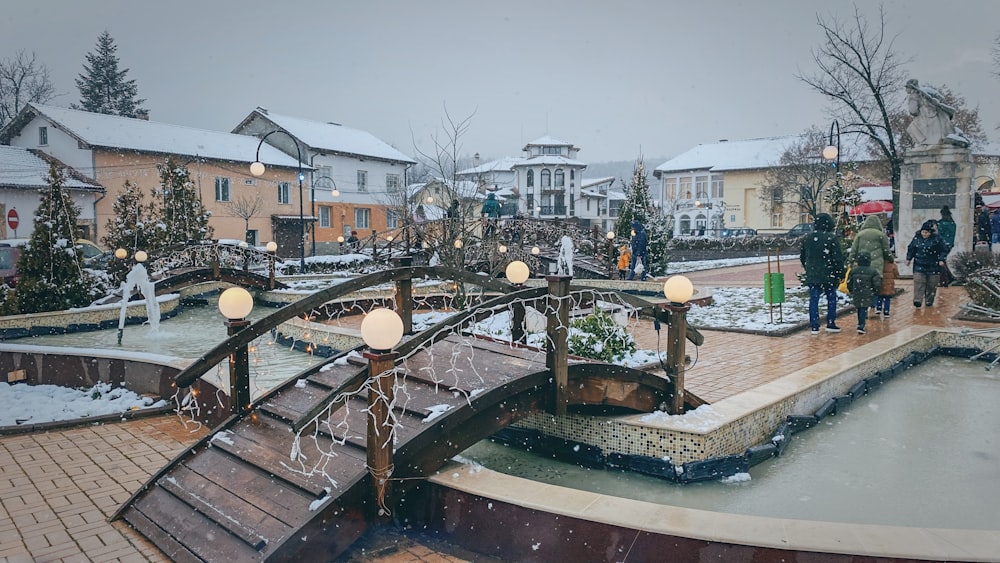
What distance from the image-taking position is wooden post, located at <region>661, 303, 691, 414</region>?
522 centimetres

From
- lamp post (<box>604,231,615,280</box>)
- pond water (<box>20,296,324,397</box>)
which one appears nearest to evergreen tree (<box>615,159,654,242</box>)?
lamp post (<box>604,231,615,280</box>)

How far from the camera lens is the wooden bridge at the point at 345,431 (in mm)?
3645

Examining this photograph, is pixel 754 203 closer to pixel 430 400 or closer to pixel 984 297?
pixel 984 297

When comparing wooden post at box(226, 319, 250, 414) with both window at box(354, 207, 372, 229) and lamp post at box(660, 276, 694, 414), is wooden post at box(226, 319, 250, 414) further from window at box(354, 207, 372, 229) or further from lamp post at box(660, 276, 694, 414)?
window at box(354, 207, 372, 229)

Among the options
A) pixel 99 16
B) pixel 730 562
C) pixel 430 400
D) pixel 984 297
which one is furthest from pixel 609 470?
pixel 99 16

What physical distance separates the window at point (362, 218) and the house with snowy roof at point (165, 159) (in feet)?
14.3

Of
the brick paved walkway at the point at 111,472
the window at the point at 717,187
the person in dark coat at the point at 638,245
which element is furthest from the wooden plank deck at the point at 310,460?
the window at the point at 717,187

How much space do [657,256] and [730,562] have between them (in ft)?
54.9

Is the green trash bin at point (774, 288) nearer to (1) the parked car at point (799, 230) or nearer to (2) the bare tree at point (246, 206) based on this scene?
(2) the bare tree at point (246, 206)

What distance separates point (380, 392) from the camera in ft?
12.0

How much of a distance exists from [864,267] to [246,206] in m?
29.4

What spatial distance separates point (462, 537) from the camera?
3848 millimetres

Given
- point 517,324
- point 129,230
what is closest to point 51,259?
point 129,230

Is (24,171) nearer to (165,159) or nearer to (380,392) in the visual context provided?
(165,159)
